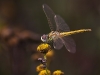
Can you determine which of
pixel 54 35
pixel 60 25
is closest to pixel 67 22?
pixel 60 25

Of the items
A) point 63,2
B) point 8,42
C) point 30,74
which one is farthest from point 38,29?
point 8,42

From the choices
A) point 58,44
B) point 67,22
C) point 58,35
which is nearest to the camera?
point 58,44

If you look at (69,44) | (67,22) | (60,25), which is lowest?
(69,44)

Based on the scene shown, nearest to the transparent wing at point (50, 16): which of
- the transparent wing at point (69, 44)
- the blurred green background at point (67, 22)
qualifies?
the transparent wing at point (69, 44)

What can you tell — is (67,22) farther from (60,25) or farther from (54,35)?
(54,35)

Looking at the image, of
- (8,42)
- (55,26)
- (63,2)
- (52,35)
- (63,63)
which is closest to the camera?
(52,35)

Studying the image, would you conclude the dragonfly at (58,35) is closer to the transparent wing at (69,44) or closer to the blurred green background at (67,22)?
the transparent wing at (69,44)

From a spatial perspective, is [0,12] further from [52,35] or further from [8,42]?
[52,35]

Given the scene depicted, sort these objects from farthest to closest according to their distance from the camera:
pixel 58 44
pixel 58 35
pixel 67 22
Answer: pixel 67 22
pixel 58 35
pixel 58 44
